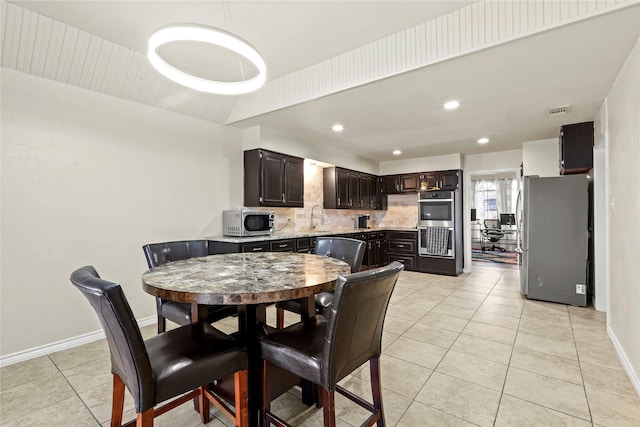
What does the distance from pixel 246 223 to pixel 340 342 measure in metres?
2.73

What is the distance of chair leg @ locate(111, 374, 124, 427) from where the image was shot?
139cm

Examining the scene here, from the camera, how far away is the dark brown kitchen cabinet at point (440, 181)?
5.68 metres

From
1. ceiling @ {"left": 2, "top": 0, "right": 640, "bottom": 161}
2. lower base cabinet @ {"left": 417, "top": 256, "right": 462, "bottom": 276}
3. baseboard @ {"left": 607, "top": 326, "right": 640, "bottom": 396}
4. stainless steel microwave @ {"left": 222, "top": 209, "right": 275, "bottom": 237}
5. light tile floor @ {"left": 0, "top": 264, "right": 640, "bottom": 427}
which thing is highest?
ceiling @ {"left": 2, "top": 0, "right": 640, "bottom": 161}

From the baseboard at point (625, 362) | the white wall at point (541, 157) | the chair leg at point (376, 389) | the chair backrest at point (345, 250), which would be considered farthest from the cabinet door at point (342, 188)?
the chair leg at point (376, 389)

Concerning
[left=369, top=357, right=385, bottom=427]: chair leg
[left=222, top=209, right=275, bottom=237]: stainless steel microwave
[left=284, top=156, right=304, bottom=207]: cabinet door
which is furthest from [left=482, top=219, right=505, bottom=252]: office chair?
[left=369, top=357, right=385, bottom=427]: chair leg

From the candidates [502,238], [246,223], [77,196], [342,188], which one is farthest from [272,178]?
[502,238]

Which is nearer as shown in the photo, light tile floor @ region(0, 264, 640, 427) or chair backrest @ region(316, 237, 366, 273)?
light tile floor @ region(0, 264, 640, 427)

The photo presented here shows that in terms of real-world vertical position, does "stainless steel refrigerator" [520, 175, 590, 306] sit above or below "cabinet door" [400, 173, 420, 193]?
below

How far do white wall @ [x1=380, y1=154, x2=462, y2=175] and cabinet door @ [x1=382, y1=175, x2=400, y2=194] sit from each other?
201mm

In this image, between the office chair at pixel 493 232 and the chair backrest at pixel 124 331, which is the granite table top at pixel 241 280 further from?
the office chair at pixel 493 232

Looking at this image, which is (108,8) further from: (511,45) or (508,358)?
(508,358)

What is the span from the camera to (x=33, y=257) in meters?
2.55

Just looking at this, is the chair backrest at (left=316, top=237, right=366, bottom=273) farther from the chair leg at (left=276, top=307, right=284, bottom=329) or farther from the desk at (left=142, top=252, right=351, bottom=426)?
the chair leg at (left=276, top=307, right=284, bottom=329)

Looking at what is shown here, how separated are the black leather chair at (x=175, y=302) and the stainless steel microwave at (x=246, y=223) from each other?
40.4 inches
